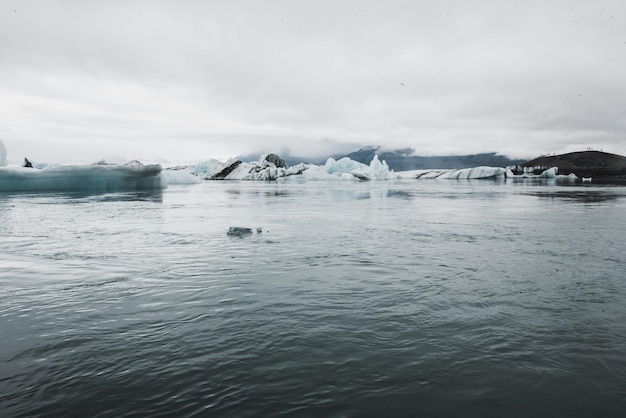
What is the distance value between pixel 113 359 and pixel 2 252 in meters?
7.81

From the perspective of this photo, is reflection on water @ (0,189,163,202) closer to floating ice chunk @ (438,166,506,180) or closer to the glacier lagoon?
the glacier lagoon

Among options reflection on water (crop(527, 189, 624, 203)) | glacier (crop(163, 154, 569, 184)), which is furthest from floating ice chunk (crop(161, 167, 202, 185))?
reflection on water (crop(527, 189, 624, 203))

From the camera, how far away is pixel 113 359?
14.6 feet

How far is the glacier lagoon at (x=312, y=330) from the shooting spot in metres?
3.73

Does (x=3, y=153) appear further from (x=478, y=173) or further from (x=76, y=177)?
(x=478, y=173)

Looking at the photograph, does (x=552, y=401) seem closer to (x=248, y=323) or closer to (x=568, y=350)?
(x=568, y=350)

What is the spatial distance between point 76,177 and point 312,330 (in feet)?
119

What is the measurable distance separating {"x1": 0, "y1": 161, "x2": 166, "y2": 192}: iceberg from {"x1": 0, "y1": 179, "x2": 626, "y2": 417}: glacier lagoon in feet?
84.3

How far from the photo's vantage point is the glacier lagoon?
12.2 ft

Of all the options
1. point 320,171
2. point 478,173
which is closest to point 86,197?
point 320,171

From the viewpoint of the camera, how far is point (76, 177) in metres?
35.4

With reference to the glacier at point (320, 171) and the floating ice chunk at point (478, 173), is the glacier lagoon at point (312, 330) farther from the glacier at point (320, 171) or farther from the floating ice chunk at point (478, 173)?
the floating ice chunk at point (478, 173)

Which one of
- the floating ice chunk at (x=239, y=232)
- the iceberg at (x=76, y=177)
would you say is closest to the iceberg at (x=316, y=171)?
the iceberg at (x=76, y=177)

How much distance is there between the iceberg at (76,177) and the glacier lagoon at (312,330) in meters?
25.7
